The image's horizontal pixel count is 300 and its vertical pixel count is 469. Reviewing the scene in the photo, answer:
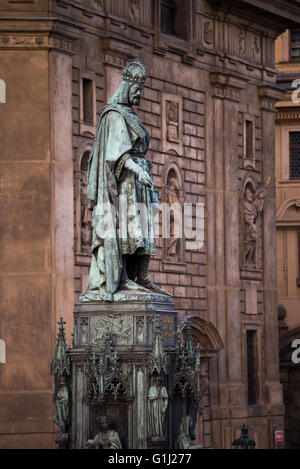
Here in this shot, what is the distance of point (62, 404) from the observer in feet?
69.8

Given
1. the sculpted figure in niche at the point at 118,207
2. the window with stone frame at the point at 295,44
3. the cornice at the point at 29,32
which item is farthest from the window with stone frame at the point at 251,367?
the sculpted figure in niche at the point at 118,207

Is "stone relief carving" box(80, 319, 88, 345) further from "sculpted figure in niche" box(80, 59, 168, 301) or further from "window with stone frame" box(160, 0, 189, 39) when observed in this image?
"window with stone frame" box(160, 0, 189, 39)

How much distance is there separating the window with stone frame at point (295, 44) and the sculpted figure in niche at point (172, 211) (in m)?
16.4

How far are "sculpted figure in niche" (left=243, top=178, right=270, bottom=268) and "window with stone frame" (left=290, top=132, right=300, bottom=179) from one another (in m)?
9.88

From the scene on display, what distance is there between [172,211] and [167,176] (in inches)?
35.6

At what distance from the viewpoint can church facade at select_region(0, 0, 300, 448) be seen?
3422cm

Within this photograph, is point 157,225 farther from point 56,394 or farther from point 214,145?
point 56,394

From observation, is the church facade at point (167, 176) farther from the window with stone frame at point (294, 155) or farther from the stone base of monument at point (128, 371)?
the stone base of monument at point (128, 371)

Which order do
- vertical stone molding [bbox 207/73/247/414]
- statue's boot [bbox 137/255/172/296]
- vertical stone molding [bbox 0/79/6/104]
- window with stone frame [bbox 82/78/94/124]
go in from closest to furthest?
1. statue's boot [bbox 137/255/172/296]
2. vertical stone molding [bbox 0/79/6/104]
3. window with stone frame [bbox 82/78/94/124]
4. vertical stone molding [bbox 207/73/247/414]

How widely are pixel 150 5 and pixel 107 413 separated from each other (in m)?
20.6

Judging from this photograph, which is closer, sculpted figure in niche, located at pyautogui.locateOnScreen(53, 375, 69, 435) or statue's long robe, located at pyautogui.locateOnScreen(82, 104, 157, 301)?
sculpted figure in niche, located at pyautogui.locateOnScreen(53, 375, 69, 435)

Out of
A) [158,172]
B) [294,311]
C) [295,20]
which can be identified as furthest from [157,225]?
[294,311]

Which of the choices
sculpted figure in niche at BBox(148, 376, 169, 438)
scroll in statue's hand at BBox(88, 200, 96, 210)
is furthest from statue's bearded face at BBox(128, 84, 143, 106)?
sculpted figure in niche at BBox(148, 376, 169, 438)

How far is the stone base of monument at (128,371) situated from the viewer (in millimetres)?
20781
